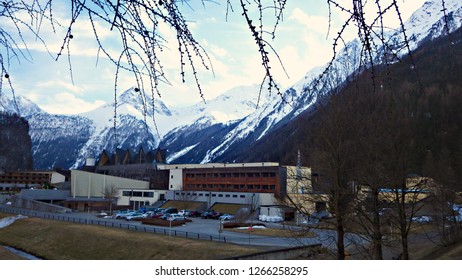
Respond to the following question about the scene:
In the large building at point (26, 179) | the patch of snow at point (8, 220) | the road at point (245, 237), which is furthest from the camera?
the large building at point (26, 179)

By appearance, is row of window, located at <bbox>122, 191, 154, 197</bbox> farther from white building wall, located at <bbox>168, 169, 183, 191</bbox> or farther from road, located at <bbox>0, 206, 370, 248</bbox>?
road, located at <bbox>0, 206, 370, 248</bbox>

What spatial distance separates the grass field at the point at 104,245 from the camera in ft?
55.9

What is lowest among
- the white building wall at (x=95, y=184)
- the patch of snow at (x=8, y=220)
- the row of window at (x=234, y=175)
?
the patch of snow at (x=8, y=220)

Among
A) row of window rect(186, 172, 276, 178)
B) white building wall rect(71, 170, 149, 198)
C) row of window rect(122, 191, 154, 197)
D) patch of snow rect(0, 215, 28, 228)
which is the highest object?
row of window rect(186, 172, 276, 178)

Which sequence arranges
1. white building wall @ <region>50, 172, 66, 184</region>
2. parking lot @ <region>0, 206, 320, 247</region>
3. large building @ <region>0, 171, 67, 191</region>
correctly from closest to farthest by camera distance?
parking lot @ <region>0, 206, 320, 247</region>
large building @ <region>0, 171, 67, 191</region>
white building wall @ <region>50, 172, 66, 184</region>

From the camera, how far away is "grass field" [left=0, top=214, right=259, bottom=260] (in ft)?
55.9

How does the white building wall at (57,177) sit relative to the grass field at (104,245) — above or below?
above

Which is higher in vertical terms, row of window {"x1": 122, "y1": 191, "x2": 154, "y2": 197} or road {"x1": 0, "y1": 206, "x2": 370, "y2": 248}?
row of window {"x1": 122, "y1": 191, "x2": 154, "y2": 197}

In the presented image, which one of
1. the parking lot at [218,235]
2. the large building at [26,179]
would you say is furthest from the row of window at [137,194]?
the large building at [26,179]

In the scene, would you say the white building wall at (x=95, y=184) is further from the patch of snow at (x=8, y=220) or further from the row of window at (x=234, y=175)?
the patch of snow at (x=8, y=220)

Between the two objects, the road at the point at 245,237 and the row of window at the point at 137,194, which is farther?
the row of window at the point at 137,194

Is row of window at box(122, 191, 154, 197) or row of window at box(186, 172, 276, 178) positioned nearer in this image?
row of window at box(186, 172, 276, 178)

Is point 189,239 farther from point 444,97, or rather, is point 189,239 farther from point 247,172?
point 444,97

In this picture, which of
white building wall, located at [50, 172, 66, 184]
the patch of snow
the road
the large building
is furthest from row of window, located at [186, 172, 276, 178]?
white building wall, located at [50, 172, 66, 184]
